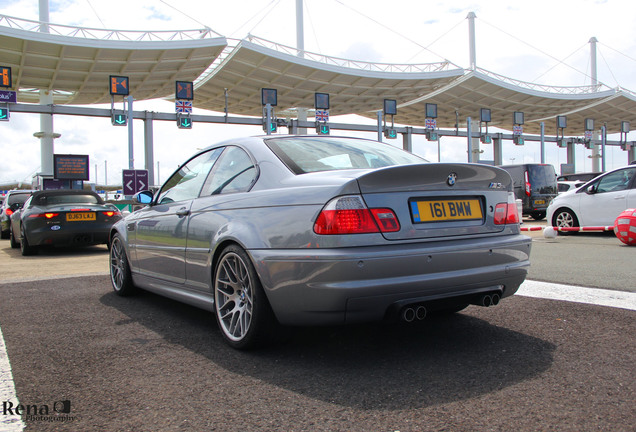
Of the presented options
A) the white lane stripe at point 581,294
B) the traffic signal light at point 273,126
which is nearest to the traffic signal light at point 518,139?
the traffic signal light at point 273,126

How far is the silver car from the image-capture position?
274 centimetres

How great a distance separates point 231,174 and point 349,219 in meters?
1.23

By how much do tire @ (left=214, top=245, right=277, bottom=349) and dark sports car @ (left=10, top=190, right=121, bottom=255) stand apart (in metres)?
7.12

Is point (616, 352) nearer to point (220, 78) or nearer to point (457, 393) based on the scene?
point (457, 393)

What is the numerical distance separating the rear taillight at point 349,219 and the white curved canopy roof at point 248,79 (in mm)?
31999

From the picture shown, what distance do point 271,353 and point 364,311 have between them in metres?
0.73

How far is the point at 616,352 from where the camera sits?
2980 millimetres

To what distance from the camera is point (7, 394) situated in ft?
8.46

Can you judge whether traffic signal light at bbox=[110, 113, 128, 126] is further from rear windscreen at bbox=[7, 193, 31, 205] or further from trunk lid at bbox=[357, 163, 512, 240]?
trunk lid at bbox=[357, 163, 512, 240]

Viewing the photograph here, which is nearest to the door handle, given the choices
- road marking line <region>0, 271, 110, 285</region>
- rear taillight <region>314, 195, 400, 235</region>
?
rear taillight <region>314, 195, 400, 235</region>

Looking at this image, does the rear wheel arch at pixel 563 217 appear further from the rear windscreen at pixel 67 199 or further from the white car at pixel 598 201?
the rear windscreen at pixel 67 199

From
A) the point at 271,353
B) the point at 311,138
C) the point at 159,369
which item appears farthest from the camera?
the point at 311,138

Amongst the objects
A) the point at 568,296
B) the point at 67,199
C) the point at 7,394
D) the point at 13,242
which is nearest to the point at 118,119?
the point at 13,242

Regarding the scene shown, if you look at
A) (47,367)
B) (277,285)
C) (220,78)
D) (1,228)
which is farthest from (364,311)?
(220,78)
